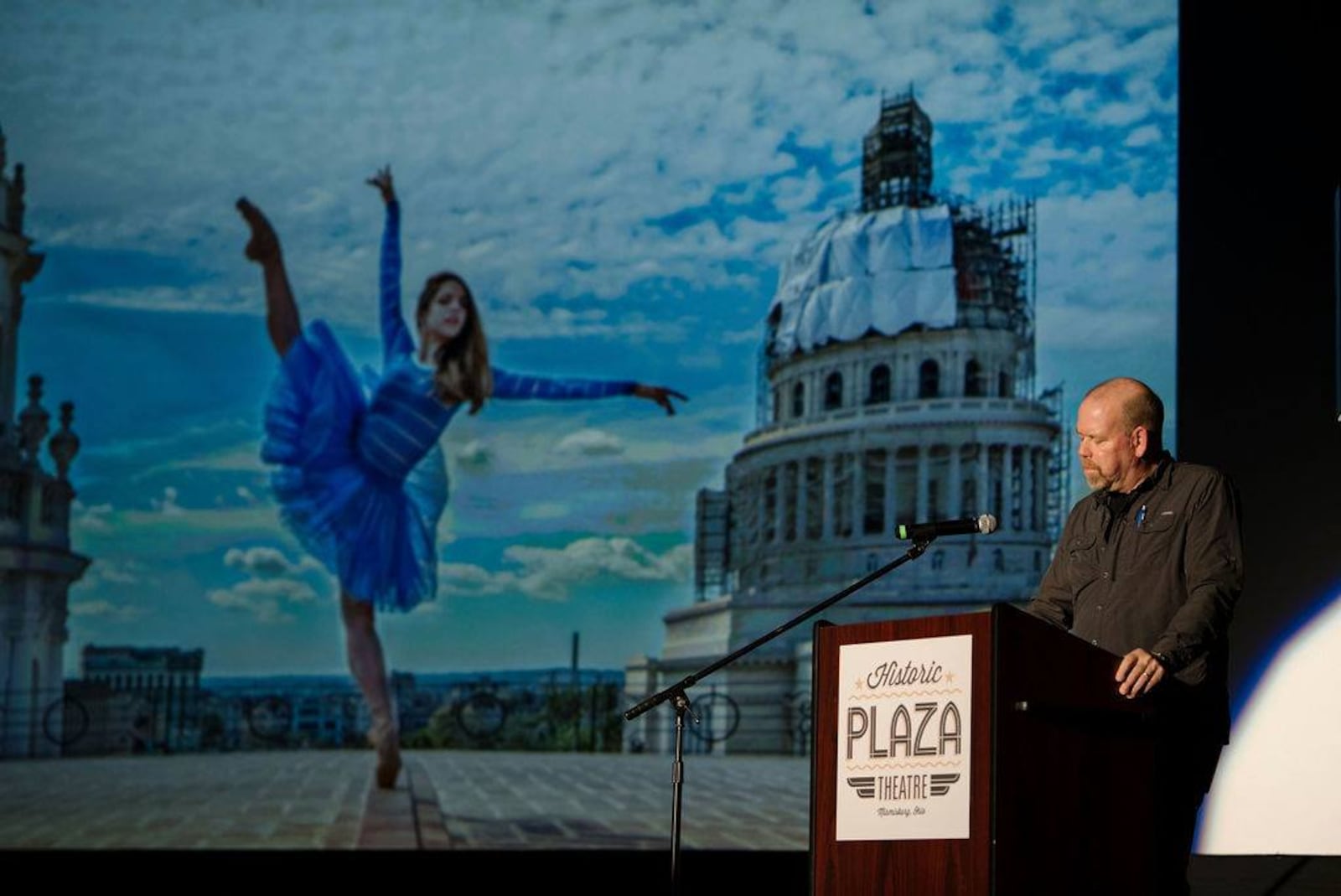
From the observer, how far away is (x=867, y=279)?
10.1 meters

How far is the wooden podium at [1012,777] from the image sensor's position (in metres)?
3.33

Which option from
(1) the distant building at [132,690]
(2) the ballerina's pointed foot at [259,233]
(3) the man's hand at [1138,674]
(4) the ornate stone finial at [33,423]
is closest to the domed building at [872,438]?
(1) the distant building at [132,690]

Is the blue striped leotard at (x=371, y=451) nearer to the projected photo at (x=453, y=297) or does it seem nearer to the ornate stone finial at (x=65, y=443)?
the projected photo at (x=453, y=297)

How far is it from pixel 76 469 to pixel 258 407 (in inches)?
37.0

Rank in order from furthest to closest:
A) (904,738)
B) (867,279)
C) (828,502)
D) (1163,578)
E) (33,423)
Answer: (828,502)
(867,279)
(33,423)
(1163,578)
(904,738)

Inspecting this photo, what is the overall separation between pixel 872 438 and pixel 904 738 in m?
7.15

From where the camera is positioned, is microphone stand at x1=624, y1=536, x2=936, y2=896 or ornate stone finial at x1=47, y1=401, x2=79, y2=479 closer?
microphone stand at x1=624, y1=536, x2=936, y2=896

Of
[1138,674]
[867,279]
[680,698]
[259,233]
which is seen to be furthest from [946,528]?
[867,279]

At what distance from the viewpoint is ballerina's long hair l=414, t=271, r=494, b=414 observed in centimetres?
931

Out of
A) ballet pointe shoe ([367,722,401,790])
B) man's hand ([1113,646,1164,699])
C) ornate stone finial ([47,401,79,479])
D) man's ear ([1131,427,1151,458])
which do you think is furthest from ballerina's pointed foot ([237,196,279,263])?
man's hand ([1113,646,1164,699])

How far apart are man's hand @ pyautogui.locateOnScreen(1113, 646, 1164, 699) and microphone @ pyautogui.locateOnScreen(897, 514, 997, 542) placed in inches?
14.3

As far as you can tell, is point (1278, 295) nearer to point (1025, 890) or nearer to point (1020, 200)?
point (1020, 200)

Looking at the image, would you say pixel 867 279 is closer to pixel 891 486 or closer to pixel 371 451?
pixel 891 486

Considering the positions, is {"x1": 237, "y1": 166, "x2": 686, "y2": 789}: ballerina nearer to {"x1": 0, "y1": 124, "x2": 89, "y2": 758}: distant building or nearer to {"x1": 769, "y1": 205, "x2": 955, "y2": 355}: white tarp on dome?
Result: {"x1": 769, "y1": 205, "x2": 955, "y2": 355}: white tarp on dome
